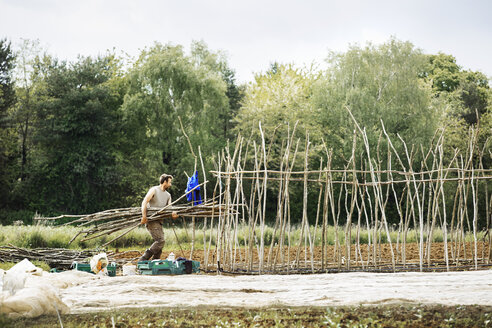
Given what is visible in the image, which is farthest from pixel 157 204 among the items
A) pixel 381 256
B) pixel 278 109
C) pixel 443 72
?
pixel 443 72

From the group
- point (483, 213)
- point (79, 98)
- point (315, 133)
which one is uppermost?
point (79, 98)

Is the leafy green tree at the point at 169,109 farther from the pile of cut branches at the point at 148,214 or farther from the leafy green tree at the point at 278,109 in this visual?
the pile of cut branches at the point at 148,214

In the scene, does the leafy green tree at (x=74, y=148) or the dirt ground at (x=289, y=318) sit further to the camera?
the leafy green tree at (x=74, y=148)

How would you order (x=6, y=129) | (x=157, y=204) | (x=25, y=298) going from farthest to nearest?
(x=6, y=129)
(x=157, y=204)
(x=25, y=298)

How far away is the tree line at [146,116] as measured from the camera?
1905cm

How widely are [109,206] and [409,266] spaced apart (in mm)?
15109

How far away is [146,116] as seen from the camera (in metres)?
20.6

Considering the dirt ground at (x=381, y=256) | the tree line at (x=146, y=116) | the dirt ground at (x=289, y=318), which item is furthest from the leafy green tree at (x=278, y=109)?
the dirt ground at (x=289, y=318)

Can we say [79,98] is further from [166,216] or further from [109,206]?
[166,216]

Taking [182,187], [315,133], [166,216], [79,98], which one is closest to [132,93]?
[79,98]

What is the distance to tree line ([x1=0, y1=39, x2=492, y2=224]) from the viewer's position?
1905cm

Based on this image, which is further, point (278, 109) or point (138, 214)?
point (278, 109)

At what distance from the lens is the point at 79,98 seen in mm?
19203

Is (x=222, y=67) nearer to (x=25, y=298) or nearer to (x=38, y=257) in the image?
(x=38, y=257)
